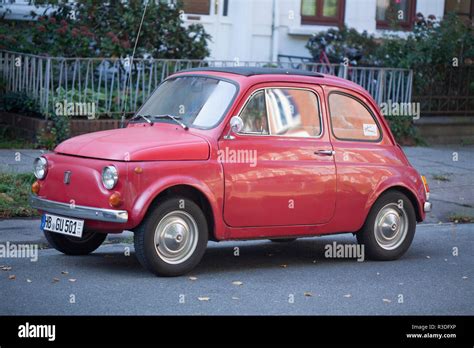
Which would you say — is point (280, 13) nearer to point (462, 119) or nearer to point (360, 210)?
point (462, 119)

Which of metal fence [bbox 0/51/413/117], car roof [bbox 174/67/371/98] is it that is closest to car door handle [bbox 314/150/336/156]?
car roof [bbox 174/67/371/98]

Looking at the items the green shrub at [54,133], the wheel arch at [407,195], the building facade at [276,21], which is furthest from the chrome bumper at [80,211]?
the building facade at [276,21]

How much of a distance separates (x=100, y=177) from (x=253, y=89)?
1.69 metres

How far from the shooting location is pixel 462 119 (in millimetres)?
19688

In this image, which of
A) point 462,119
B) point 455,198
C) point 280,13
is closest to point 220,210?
point 455,198

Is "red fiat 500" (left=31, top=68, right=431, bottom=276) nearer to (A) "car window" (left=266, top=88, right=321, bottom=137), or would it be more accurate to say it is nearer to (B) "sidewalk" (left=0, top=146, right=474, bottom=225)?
(A) "car window" (left=266, top=88, right=321, bottom=137)

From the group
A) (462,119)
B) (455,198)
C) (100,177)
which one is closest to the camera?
(100,177)

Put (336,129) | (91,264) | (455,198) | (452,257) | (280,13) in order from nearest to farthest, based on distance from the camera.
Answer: (91,264) < (336,129) < (452,257) < (455,198) < (280,13)

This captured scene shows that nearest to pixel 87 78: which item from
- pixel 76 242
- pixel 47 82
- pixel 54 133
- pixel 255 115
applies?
pixel 47 82

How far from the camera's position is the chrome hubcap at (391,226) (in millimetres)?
10172

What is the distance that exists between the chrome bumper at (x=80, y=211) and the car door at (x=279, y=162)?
1031 millimetres

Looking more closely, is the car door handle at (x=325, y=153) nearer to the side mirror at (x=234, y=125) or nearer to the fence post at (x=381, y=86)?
the side mirror at (x=234, y=125)

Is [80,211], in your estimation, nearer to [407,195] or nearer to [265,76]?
[265,76]

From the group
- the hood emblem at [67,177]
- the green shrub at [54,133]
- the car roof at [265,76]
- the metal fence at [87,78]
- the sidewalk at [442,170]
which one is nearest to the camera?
the hood emblem at [67,177]
